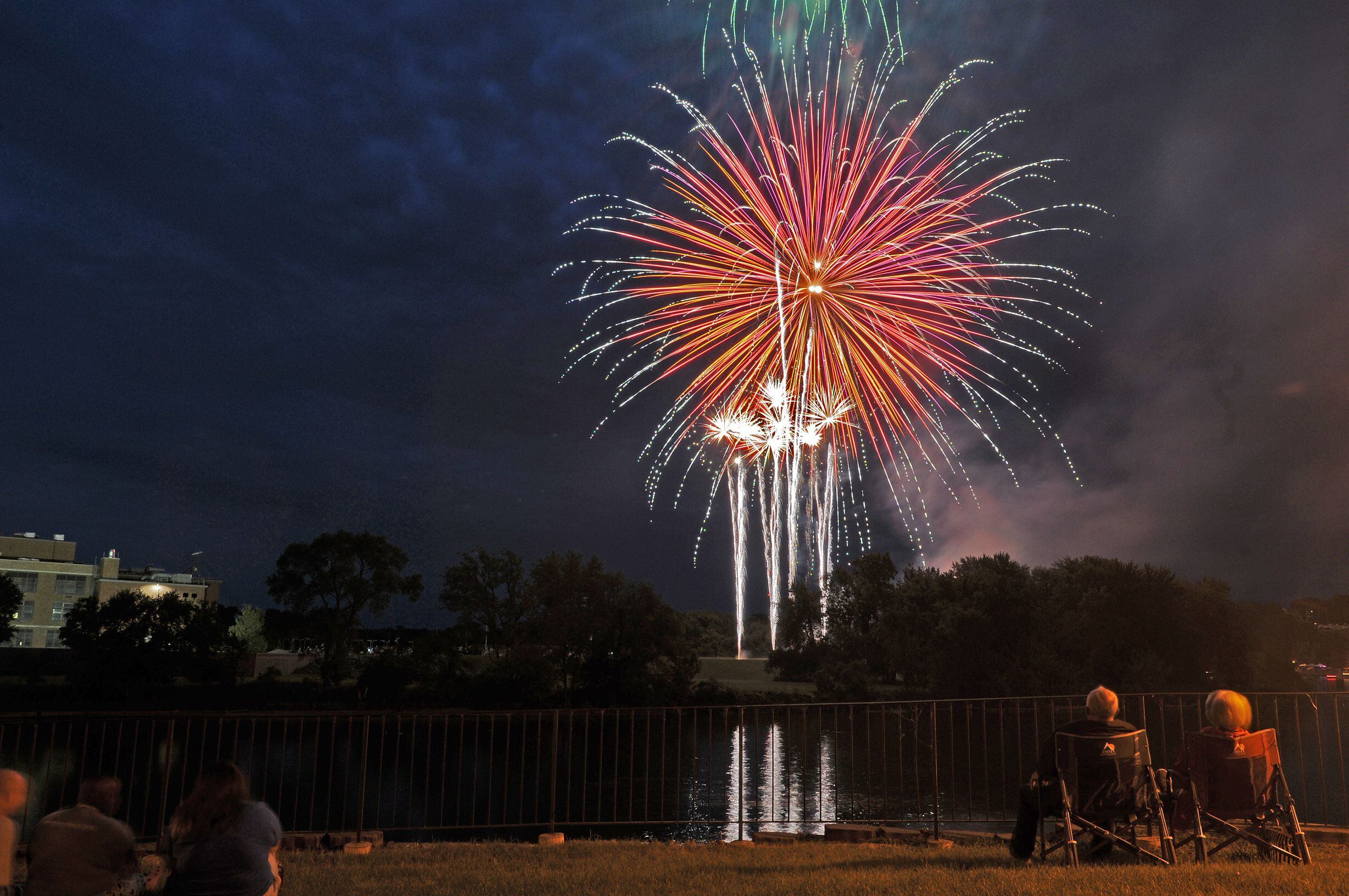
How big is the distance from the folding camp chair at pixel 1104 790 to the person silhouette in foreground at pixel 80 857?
572 centimetres

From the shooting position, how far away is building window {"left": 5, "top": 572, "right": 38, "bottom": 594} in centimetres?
8556

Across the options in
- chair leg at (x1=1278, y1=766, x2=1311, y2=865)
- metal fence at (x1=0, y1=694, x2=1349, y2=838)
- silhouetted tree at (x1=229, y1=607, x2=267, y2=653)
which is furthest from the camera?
silhouetted tree at (x1=229, y1=607, x2=267, y2=653)

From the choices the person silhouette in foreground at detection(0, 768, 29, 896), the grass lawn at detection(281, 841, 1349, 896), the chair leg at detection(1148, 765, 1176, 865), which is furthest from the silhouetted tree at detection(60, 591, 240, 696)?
the chair leg at detection(1148, 765, 1176, 865)

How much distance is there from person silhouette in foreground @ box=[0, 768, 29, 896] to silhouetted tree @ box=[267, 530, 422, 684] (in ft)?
202

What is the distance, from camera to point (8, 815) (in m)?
4.56

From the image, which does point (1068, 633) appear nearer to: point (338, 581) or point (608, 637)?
point (608, 637)

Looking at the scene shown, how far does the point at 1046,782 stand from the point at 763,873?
6.98ft

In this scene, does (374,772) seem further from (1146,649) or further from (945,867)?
(1146,649)

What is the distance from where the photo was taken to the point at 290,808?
94.3ft

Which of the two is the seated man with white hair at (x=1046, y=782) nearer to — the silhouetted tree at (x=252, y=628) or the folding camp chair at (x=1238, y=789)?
the folding camp chair at (x=1238, y=789)

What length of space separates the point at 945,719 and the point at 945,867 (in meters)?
44.6

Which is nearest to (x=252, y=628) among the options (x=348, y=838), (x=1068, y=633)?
(x=1068, y=633)

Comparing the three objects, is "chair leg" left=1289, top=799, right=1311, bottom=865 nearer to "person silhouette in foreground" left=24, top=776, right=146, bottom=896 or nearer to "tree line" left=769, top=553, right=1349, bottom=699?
"person silhouette in foreground" left=24, top=776, right=146, bottom=896

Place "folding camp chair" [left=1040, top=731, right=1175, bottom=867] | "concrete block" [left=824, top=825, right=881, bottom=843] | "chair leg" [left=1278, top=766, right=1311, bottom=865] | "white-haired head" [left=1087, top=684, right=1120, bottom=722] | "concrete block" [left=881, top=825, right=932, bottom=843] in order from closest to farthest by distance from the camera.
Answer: "chair leg" [left=1278, top=766, right=1311, bottom=865], "folding camp chair" [left=1040, top=731, right=1175, bottom=867], "white-haired head" [left=1087, top=684, right=1120, bottom=722], "concrete block" [left=881, top=825, right=932, bottom=843], "concrete block" [left=824, top=825, right=881, bottom=843]
